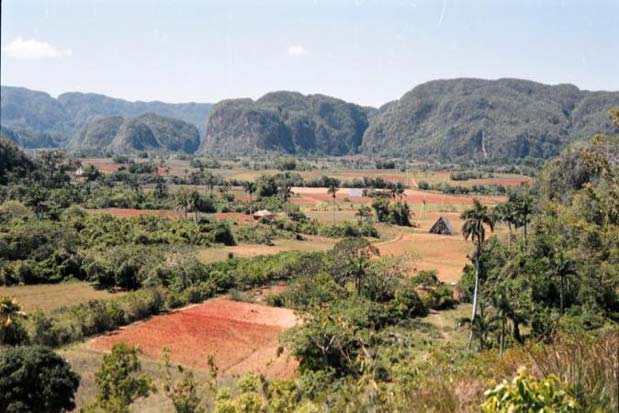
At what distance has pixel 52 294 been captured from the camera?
3581cm

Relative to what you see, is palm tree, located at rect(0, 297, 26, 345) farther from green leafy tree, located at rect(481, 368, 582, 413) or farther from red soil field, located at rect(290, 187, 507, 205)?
red soil field, located at rect(290, 187, 507, 205)

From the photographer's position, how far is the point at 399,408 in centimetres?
733

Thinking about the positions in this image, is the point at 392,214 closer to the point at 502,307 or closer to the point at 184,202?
the point at 184,202

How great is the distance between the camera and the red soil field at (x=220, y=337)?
80.5 feet

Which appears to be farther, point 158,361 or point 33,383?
point 158,361

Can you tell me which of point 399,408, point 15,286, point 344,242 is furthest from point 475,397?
point 15,286

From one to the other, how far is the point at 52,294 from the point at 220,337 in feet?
47.9

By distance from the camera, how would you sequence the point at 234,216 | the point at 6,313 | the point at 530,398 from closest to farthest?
the point at 530,398 → the point at 6,313 → the point at 234,216

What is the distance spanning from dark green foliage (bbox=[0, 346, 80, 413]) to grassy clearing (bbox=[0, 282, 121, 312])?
1572cm

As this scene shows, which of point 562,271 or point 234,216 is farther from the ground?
point 562,271

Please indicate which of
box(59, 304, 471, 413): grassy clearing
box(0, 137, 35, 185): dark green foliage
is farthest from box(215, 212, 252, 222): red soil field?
box(59, 304, 471, 413): grassy clearing

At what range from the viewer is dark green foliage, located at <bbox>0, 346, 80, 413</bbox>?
16484 mm

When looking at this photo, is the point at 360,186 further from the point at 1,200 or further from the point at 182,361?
the point at 182,361

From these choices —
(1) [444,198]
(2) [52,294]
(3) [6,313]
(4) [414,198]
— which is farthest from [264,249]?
(1) [444,198]
